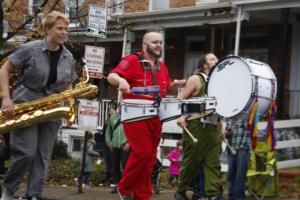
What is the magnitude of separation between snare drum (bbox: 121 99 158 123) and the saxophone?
62 centimetres

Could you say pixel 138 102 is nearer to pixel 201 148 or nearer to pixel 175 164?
pixel 201 148

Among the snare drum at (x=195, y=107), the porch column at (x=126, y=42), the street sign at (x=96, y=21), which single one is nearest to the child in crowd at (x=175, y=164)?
the street sign at (x=96, y=21)

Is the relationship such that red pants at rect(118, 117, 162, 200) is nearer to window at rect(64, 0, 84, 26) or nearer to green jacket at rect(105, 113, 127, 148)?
green jacket at rect(105, 113, 127, 148)

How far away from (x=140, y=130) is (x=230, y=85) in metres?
2.29

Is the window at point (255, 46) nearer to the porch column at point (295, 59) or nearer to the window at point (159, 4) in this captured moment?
the porch column at point (295, 59)

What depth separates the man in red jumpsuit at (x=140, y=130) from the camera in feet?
21.9

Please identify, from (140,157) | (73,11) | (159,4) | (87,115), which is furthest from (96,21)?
(159,4)

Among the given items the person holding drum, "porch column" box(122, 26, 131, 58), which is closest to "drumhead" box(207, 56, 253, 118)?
the person holding drum

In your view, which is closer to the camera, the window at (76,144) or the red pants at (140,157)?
the red pants at (140,157)

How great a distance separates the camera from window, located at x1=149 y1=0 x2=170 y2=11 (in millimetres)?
20594

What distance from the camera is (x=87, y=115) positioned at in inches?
470

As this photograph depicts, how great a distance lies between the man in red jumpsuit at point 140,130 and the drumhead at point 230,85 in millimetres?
1535

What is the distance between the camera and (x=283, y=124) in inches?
491

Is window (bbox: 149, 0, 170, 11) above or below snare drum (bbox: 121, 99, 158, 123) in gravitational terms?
above
